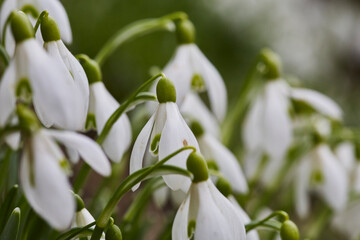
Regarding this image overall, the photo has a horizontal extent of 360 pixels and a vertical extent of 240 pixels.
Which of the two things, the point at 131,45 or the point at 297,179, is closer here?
the point at 297,179

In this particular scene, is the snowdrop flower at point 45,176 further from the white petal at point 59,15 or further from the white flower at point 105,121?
the white petal at point 59,15

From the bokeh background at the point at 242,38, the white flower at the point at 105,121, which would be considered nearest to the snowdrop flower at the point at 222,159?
the white flower at the point at 105,121

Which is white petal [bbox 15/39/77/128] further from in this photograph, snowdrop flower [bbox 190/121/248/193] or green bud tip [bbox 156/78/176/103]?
snowdrop flower [bbox 190/121/248/193]

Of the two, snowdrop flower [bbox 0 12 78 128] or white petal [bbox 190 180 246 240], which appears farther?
white petal [bbox 190 180 246 240]

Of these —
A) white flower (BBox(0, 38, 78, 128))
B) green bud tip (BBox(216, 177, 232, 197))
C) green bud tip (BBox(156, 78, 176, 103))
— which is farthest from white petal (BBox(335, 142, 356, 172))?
white flower (BBox(0, 38, 78, 128))

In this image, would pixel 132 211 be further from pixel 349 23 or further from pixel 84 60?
pixel 349 23

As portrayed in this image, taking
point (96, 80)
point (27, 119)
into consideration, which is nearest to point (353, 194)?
point (96, 80)
